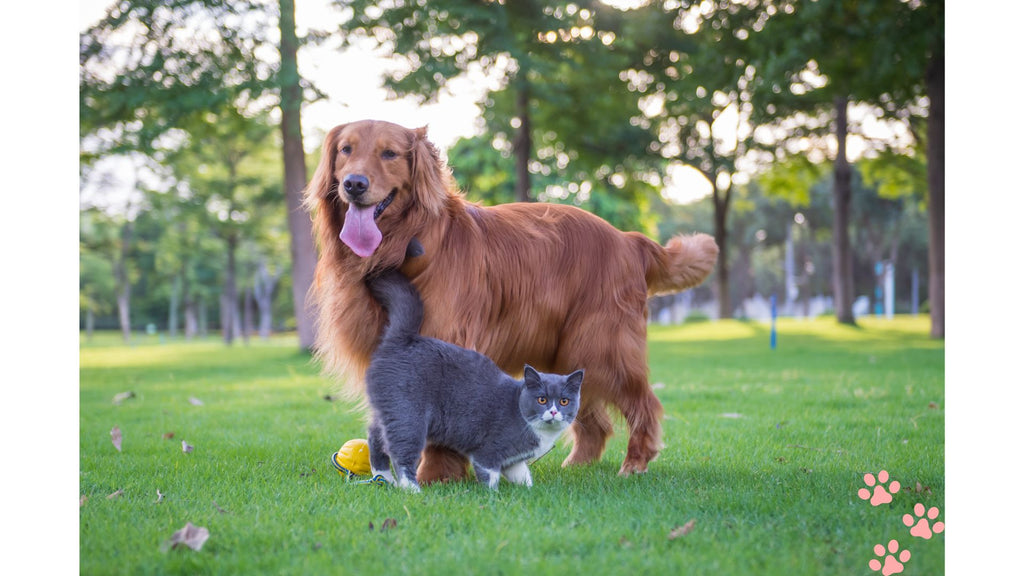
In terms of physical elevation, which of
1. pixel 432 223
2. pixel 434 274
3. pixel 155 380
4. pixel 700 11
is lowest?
pixel 155 380

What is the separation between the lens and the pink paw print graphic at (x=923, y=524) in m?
3.02

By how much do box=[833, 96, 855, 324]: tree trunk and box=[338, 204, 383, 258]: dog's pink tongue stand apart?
19.4m

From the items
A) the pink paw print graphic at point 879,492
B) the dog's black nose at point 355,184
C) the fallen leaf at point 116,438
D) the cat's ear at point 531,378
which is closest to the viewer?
the pink paw print graphic at point 879,492

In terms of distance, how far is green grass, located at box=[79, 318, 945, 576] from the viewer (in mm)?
2732

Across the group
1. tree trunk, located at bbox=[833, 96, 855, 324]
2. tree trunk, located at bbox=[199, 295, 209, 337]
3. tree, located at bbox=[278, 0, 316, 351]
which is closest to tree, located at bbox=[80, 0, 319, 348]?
tree, located at bbox=[278, 0, 316, 351]

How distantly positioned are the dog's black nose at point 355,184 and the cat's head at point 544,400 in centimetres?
115

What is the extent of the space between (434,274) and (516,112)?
1385cm

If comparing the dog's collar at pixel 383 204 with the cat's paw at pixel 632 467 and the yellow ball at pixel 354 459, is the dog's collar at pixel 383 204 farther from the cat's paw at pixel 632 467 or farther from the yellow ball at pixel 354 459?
the cat's paw at pixel 632 467

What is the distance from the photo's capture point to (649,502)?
138 inches

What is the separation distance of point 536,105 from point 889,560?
16641mm

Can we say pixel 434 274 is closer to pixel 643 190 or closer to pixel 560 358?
pixel 560 358

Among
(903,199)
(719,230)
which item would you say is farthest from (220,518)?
(903,199)

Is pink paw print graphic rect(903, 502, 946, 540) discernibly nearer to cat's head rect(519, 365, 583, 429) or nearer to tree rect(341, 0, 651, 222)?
cat's head rect(519, 365, 583, 429)

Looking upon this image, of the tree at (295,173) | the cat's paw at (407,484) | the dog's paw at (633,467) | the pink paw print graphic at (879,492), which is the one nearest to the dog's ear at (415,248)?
the cat's paw at (407,484)
